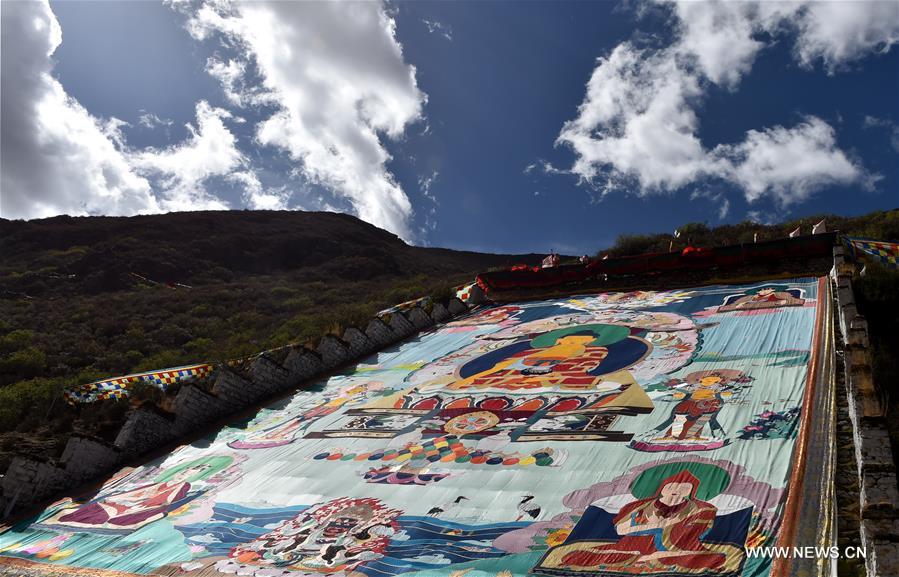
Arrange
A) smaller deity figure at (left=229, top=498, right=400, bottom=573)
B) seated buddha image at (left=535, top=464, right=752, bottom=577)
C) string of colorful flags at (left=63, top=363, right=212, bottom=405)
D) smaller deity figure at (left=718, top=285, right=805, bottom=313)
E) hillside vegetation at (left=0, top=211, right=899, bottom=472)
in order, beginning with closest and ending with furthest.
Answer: seated buddha image at (left=535, top=464, right=752, bottom=577)
smaller deity figure at (left=229, top=498, right=400, bottom=573)
smaller deity figure at (left=718, top=285, right=805, bottom=313)
hillside vegetation at (left=0, top=211, right=899, bottom=472)
string of colorful flags at (left=63, top=363, right=212, bottom=405)

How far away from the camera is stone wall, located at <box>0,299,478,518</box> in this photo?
8016 millimetres

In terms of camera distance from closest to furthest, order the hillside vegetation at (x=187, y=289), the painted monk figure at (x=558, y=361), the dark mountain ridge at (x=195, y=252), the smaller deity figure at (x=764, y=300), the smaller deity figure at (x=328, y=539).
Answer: the smaller deity figure at (x=328, y=539) < the painted monk figure at (x=558, y=361) < the smaller deity figure at (x=764, y=300) < the hillside vegetation at (x=187, y=289) < the dark mountain ridge at (x=195, y=252)

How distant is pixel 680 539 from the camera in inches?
173

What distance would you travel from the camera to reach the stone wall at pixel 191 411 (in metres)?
8.02

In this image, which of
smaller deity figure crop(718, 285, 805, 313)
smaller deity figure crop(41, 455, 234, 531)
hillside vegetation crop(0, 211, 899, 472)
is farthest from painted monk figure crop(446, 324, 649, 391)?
smaller deity figure crop(41, 455, 234, 531)

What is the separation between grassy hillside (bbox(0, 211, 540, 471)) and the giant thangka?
345 cm

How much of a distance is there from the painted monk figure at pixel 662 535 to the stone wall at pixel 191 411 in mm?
7243

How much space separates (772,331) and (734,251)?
19.8 feet

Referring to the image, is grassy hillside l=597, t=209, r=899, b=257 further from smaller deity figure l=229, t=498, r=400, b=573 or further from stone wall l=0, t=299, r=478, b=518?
smaller deity figure l=229, t=498, r=400, b=573

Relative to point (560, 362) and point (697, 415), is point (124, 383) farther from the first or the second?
point (697, 415)

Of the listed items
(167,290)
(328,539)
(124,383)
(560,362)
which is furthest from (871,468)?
(167,290)

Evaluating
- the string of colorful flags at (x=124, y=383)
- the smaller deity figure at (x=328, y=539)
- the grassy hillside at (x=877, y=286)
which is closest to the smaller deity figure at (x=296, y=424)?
the smaller deity figure at (x=328, y=539)

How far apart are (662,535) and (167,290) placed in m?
28.0

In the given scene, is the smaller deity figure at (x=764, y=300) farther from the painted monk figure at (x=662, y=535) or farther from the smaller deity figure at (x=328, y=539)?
the smaller deity figure at (x=328, y=539)
